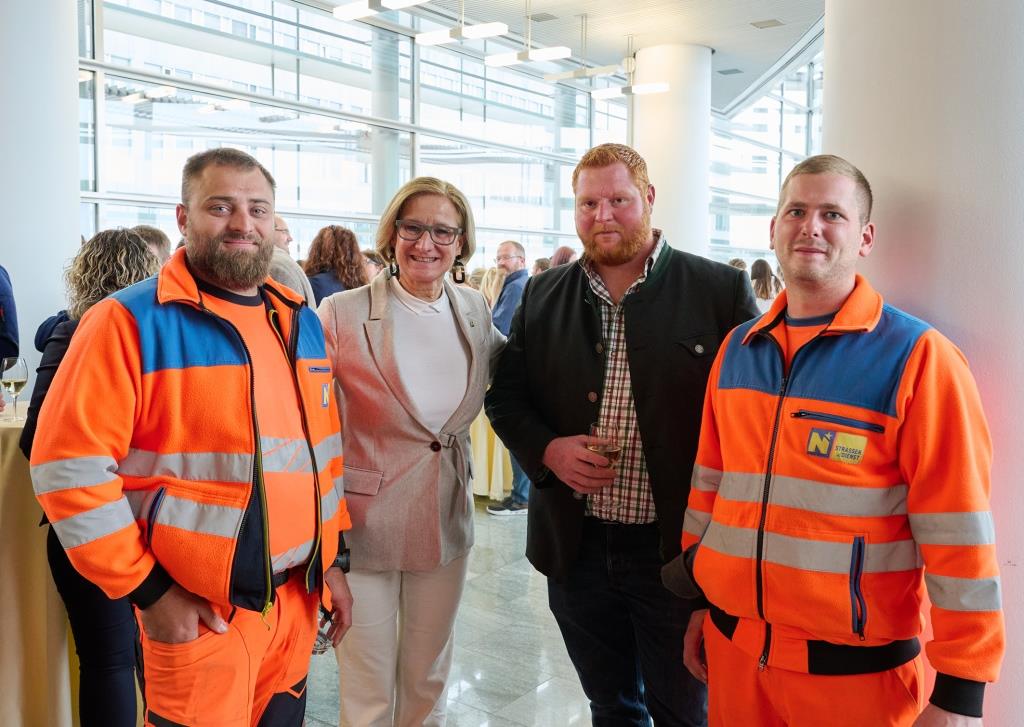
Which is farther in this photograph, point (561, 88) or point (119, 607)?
point (561, 88)

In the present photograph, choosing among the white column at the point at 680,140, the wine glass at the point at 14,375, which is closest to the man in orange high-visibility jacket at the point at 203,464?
the wine glass at the point at 14,375

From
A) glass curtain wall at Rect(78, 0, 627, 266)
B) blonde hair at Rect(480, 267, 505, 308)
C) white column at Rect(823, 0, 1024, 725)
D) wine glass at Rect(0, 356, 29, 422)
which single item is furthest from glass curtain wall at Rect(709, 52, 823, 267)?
white column at Rect(823, 0, 1024, 725)

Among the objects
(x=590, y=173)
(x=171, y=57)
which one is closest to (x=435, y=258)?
(x=590, y=173)

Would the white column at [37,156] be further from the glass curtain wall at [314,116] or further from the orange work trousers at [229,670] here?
the orange work trousers at [229,670]

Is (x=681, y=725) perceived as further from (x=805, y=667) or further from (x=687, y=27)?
(x=687, y=27)

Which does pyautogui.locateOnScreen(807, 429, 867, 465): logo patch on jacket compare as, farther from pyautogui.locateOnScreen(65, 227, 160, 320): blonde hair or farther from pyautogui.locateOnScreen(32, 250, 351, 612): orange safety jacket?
pyautogui.locateOnScreen(65, 227, 160, 320): blonde hair

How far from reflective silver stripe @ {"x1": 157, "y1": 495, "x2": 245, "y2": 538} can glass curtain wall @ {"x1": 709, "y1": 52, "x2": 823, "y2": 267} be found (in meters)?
14.0

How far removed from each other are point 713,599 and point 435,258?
111 centimetres

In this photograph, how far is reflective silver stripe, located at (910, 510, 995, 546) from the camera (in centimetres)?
144

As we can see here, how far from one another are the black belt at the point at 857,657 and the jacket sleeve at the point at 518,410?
81 centimetres

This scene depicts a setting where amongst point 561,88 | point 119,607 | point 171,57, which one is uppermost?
point 561,88

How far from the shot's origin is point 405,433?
229 cm

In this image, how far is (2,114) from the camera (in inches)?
201

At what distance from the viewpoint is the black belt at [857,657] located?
5.14 ft
